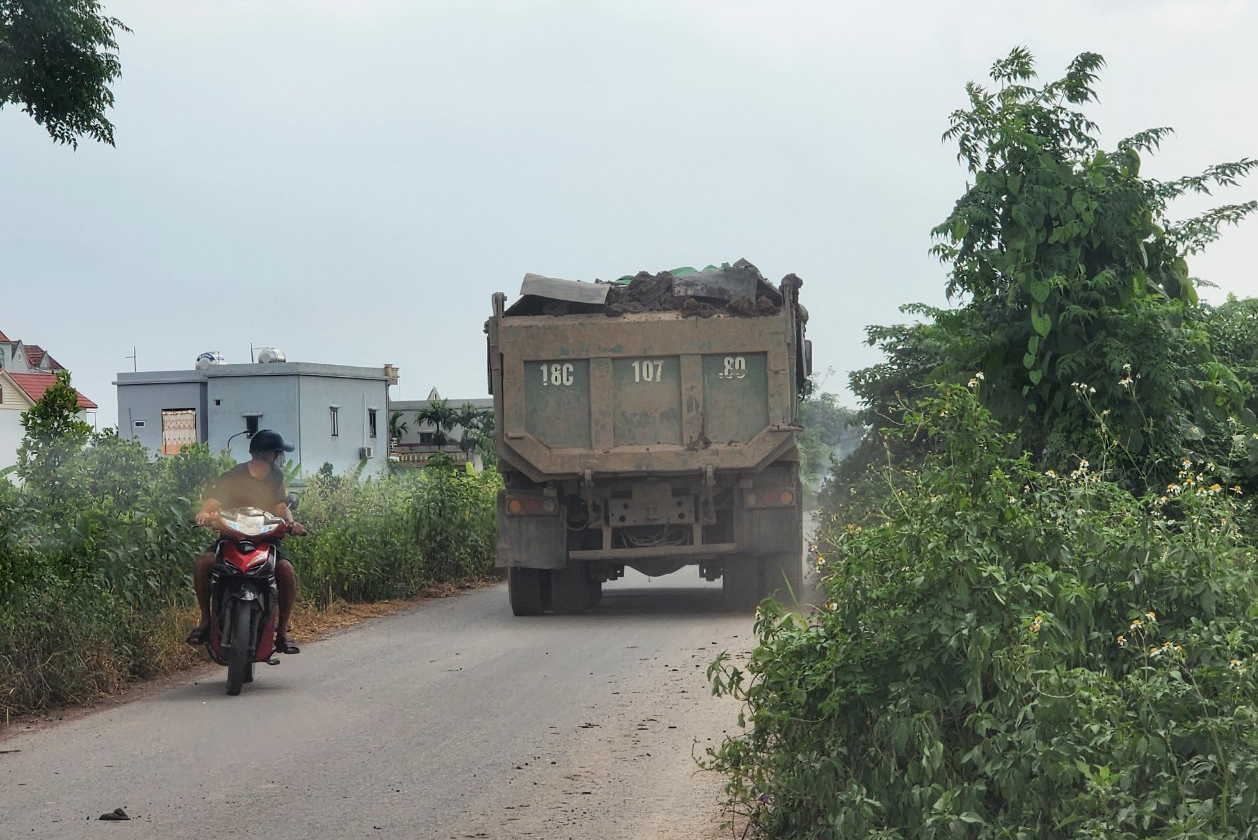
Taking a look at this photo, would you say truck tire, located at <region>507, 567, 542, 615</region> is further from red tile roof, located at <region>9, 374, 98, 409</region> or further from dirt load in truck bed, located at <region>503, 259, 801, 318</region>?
red tile roof, located at <region>9, 374, 98, 409</region>

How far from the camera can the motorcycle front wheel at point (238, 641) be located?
31.3 ft

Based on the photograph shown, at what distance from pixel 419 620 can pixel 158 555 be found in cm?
362

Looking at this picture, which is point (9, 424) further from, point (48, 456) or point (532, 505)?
point (532, 505)

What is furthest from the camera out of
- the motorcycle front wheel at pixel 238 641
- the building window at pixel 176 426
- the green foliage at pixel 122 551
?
the building window at pixel 176 426

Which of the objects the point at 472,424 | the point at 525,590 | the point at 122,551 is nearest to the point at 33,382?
the point at 472,424

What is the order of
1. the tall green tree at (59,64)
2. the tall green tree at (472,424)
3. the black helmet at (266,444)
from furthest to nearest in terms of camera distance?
the tall green tree at (472,424) → the tall green tree at (59,64) → the black helmet at (266,444)

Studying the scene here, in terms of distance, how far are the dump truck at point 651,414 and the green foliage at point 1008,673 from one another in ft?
27.4

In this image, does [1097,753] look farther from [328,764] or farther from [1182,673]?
[328,764]

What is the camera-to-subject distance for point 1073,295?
916cm

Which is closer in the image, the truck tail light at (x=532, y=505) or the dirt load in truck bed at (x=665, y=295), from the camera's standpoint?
the dirt load in truck bed at (x=665, y=295)

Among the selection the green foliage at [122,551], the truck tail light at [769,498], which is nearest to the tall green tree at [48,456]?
the green foliage at [122,551]

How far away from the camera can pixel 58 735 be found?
8.28 metres

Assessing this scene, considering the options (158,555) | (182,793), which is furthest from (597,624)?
(182,793)

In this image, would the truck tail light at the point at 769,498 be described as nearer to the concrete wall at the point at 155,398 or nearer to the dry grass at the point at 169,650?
the dry grass at the point at 169,650
